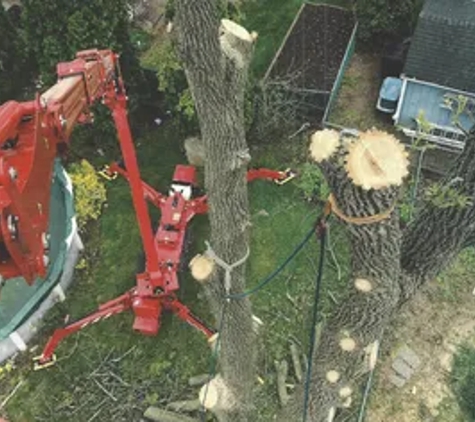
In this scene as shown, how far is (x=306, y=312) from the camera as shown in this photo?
8789mm

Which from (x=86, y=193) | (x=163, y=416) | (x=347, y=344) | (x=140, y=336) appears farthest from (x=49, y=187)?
(x=86, y=193)

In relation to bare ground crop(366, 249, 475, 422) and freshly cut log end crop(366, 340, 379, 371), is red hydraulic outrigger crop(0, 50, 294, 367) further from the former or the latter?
freshly cut log end crop(366, 340, 379, 371)

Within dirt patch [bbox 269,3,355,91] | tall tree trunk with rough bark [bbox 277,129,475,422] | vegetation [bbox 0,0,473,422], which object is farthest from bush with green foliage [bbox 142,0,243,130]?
tall tree trunk with rough bark [bbox 277,129,475,422]

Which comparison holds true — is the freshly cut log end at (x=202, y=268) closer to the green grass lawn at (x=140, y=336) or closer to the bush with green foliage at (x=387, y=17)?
the green grass lawn at (x=140, y=336)

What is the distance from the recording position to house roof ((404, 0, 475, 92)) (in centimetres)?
988

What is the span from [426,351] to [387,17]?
18.9 feet

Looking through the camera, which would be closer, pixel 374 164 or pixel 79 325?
pixel 374 164

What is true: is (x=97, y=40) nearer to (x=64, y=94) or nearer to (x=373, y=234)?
(x=64, y=94)

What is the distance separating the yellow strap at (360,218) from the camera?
4316 mm

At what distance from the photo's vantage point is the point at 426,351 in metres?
8.50

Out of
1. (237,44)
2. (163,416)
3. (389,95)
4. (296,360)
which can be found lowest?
(163,416)

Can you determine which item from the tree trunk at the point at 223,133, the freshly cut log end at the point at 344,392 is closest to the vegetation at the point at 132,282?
the tree trunk at the point at 223,133

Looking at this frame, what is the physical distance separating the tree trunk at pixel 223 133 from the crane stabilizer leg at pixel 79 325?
2.03 meters

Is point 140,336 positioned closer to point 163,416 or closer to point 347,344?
point 163,416
